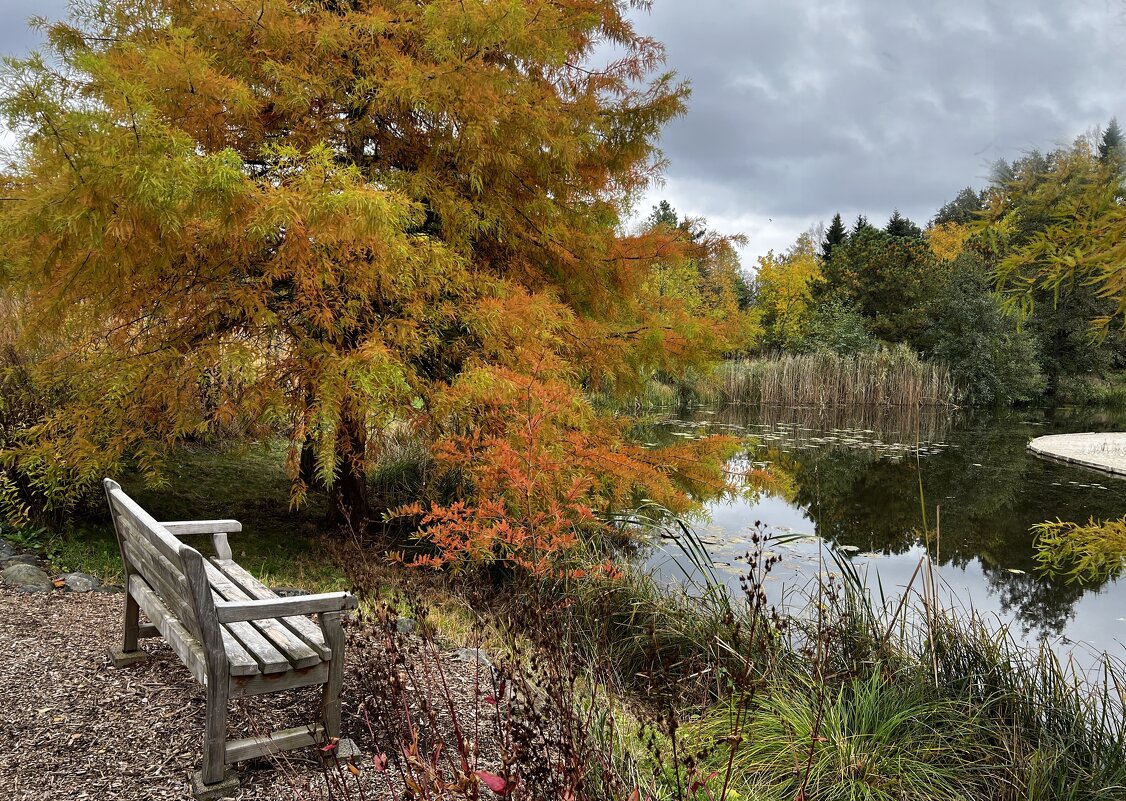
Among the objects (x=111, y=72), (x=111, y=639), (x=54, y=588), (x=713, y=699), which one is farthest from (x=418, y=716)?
(x=111, y=72)

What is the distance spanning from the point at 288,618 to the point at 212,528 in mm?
815

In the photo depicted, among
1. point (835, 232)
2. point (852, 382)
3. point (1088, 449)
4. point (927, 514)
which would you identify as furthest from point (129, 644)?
point (835, 232)

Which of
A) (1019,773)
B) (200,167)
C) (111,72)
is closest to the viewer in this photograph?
(1019,773)

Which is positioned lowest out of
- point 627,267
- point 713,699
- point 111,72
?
point 713,699

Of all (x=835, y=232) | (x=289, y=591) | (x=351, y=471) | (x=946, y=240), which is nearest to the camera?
(x=289, y=591)

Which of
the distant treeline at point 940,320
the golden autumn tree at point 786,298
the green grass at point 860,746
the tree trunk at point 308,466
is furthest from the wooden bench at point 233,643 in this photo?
the golden autumn tree at point 786,298

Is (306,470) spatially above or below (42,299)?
below

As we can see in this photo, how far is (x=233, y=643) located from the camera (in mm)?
2564

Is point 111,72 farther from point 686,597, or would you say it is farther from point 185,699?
point 686,597

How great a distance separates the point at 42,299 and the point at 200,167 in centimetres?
151

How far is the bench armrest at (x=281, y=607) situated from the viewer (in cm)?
229

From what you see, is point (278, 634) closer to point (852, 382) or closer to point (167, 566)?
point (167, 566)

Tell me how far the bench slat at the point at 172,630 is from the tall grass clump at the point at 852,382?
743 inches

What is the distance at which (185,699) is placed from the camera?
120 inches
